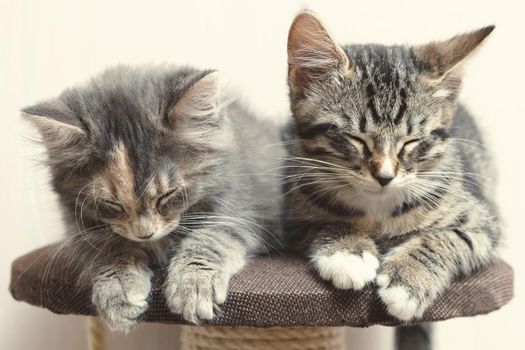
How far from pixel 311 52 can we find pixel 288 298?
53cm

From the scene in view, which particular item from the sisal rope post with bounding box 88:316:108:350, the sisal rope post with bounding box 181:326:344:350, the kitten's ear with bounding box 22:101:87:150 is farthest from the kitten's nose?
the sisal rope post with bounding box 88:316:108:350

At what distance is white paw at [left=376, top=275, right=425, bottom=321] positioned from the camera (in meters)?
1.08

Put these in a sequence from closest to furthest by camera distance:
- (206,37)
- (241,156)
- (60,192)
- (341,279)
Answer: (341,279)
(60,192)
(241,156)
(206,37)

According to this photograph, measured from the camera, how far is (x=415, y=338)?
1.61 m

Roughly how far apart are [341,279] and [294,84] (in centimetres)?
47

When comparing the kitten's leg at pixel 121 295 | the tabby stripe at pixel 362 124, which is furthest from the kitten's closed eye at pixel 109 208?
the tabby stripe at pixel 362 124

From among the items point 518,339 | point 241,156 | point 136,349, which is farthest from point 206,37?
point 518,339

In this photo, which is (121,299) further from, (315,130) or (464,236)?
(464,236)

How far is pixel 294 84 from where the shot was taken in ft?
4.29

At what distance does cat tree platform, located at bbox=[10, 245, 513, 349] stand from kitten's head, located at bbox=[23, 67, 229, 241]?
0.14 metres

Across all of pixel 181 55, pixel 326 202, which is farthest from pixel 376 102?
pixel 181 55

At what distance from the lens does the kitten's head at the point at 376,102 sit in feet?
3.88

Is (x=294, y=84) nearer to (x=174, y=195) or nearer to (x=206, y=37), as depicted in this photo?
(x=174, y=195)

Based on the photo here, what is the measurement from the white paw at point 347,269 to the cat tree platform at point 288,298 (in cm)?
2
